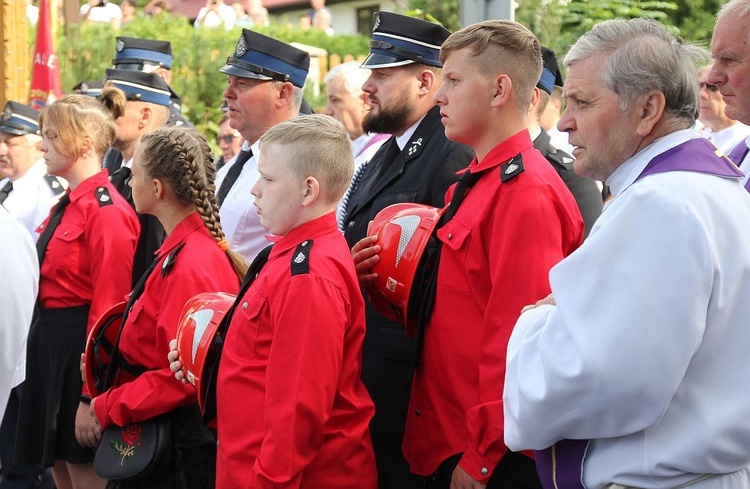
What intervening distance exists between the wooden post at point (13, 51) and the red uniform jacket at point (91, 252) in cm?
342

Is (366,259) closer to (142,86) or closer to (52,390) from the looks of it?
(52,390)

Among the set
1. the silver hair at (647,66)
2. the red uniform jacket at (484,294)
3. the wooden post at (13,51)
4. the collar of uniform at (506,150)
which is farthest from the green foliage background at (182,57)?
the silver hair at (647,66)

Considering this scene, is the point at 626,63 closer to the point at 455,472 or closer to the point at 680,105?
the point at 680,105

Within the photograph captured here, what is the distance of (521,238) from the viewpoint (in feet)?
9.56

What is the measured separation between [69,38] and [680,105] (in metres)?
10.2

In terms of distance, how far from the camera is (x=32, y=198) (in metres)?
6.75

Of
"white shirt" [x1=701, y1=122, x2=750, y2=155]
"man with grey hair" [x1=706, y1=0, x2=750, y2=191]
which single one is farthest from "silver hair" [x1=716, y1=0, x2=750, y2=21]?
"white shirt" [x1=701, y1=122, x2=750, y2=155]

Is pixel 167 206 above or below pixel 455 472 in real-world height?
above

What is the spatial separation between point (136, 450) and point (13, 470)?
2772 mm

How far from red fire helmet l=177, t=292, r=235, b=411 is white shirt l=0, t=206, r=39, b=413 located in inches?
21.8

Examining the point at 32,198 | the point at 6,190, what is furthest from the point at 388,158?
the point at 6,190

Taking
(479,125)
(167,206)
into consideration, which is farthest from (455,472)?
(167,206)

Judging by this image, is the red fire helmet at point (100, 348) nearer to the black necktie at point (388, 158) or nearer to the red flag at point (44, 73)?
the black necktie at point (388, 158)

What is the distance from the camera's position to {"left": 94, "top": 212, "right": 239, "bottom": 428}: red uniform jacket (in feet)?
11.8
